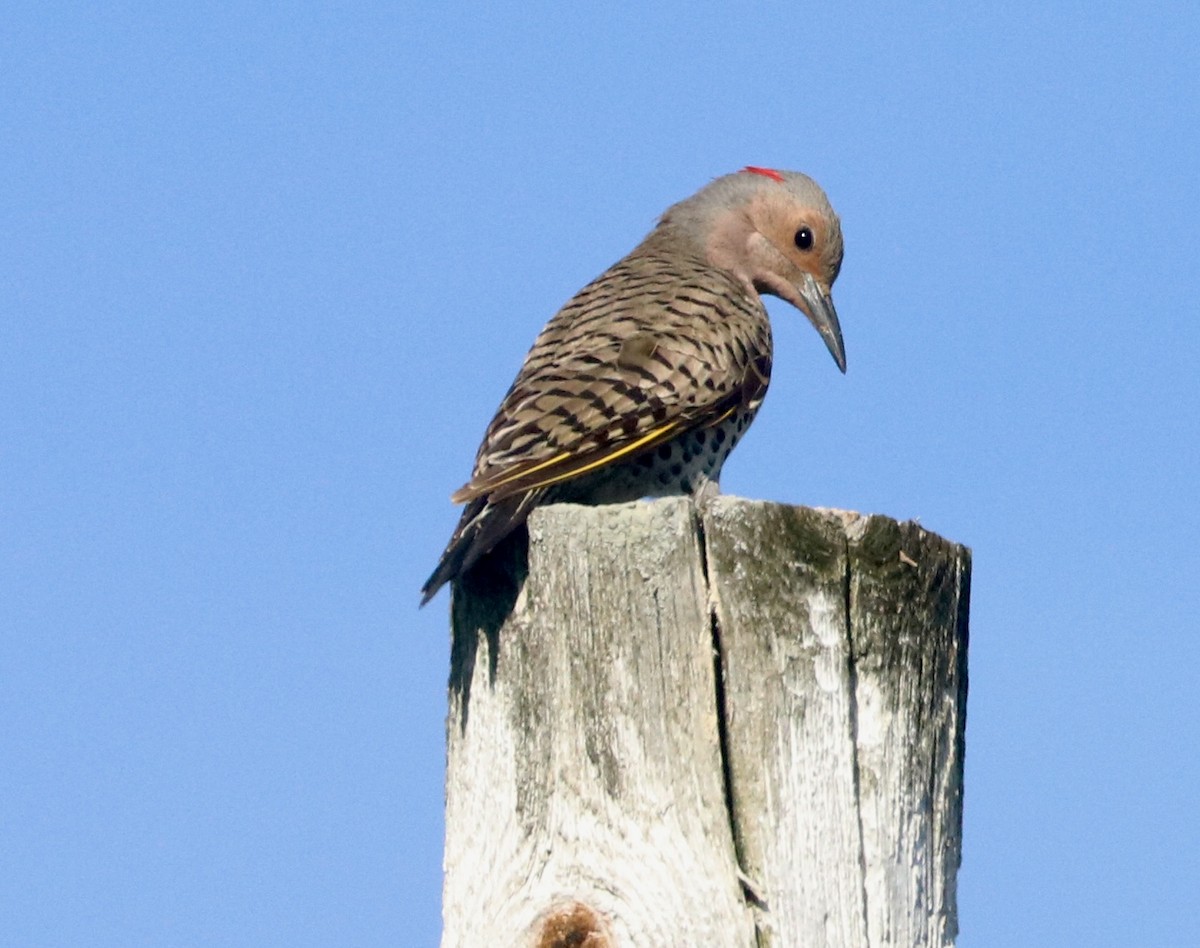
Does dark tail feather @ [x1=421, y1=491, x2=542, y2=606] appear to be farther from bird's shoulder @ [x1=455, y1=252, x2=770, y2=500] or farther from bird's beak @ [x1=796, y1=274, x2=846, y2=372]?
bird's beak @ [x1=796, y1=274, x2=846, y2=372]

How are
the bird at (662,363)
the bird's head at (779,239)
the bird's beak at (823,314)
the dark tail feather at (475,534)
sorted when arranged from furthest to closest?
the bird's head at (779,239) → the bird's beak at (823,314) → the bird at (662,363) → the dark tail feather at (475,534)

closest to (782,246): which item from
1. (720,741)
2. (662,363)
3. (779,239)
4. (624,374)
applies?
(779,239)

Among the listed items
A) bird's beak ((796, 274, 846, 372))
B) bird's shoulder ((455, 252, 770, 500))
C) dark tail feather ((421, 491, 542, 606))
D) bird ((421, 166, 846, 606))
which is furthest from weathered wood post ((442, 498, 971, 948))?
bird's beak ((796, 274, 846, 372))

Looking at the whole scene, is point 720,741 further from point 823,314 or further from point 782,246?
point 782,246

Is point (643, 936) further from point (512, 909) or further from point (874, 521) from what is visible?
point (874, 521)

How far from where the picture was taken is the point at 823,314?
6906 mm

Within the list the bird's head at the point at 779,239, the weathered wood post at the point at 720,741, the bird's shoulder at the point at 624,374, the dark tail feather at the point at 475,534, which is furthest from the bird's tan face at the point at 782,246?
the weathered wood post at the point at 720,741

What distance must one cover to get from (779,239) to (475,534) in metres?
3.41

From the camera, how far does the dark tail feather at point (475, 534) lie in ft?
12.6

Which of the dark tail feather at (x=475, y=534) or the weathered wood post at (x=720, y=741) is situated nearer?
the weathered wood post at (x=720, y=741)

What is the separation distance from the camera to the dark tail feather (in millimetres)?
3852

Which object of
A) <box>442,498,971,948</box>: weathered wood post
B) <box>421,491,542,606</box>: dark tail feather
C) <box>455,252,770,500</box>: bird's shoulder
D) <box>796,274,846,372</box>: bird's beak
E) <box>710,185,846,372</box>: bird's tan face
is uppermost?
<box>710,185,846,372</box>: bird's tan face

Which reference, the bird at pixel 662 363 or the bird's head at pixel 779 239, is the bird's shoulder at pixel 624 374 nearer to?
the bird at pixel 662 363

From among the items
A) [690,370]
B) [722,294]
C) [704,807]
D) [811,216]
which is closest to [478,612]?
[704,807]
